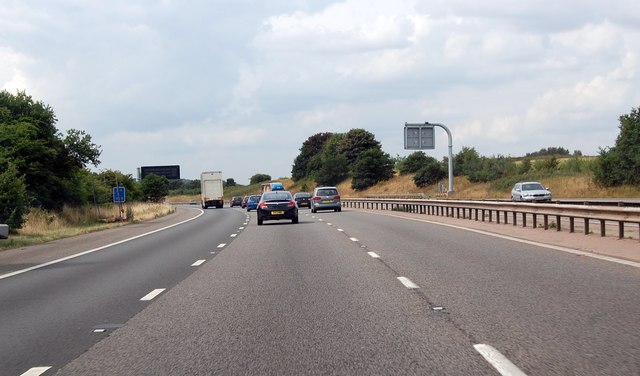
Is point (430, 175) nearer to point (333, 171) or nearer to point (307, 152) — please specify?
point (333, 171)

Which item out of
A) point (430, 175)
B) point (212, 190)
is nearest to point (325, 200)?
point (212, 190)

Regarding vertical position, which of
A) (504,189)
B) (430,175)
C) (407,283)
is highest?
(430,175)

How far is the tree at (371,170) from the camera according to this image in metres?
112

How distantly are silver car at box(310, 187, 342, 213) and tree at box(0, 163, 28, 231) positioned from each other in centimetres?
2374

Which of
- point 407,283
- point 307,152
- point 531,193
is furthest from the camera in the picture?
point 307,152

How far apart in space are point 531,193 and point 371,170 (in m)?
67.2

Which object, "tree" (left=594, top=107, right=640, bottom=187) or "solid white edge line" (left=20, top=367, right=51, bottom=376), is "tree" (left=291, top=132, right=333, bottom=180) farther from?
"solid white edge line" (left=20, top=367, right=51, bottom=376)

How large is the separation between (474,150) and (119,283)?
92551mm

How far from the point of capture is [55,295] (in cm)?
1143

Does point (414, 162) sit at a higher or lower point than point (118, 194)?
higher

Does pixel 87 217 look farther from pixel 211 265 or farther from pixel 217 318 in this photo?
pixel 217 318

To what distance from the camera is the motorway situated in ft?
21.3

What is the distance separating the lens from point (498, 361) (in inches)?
250

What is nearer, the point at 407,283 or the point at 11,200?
the point at 407,283
